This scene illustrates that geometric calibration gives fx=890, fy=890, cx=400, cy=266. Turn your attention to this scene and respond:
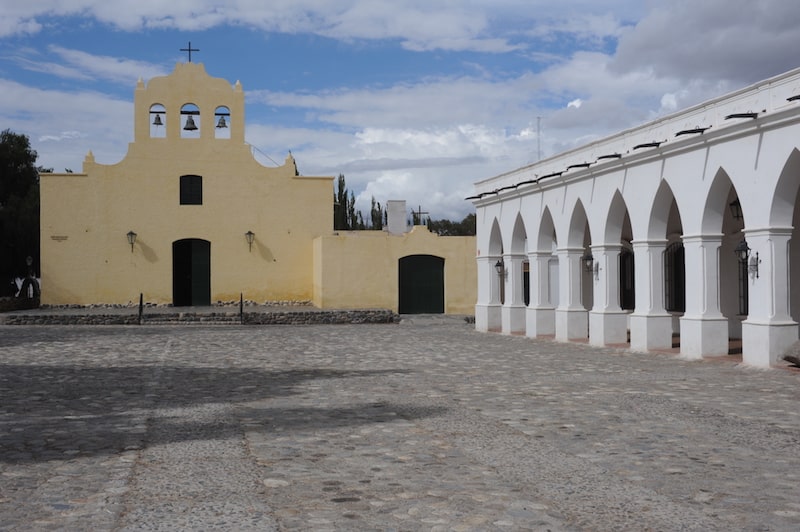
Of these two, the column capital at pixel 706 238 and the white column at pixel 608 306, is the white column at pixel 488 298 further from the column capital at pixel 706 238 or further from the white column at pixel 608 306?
the column capital at pixel 706 238

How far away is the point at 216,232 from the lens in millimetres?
34500

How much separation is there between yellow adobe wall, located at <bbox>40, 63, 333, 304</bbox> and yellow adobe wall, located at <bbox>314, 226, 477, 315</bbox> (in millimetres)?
1793

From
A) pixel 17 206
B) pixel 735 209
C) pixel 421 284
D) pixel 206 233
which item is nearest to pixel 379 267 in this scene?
pixel 421 284

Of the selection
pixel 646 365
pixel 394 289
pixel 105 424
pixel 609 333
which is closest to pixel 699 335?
pixel 646 365

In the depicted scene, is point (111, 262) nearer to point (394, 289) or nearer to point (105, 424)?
point (394, 289)

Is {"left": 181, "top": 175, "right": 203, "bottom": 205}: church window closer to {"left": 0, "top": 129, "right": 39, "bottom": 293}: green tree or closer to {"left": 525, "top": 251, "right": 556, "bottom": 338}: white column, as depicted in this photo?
{"left": 0, "top": 129, "right": 39, "bottom": 293}: green tree

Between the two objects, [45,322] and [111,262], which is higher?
[111,262]

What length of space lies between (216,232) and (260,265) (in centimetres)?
212

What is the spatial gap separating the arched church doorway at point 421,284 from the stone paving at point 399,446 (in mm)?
18829

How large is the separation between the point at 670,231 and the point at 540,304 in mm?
3794

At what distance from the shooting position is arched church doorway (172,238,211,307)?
34.6m

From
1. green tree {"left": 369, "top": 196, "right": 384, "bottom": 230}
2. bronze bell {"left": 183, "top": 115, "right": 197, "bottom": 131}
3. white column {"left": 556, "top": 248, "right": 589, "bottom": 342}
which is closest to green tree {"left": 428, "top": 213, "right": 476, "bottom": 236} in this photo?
green tree {"left": 369, "top": 196, "right": 384, "bottom": 230}

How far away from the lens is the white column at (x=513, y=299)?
25328 mm

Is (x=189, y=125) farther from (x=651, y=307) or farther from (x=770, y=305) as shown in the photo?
(x=770, y=305)
